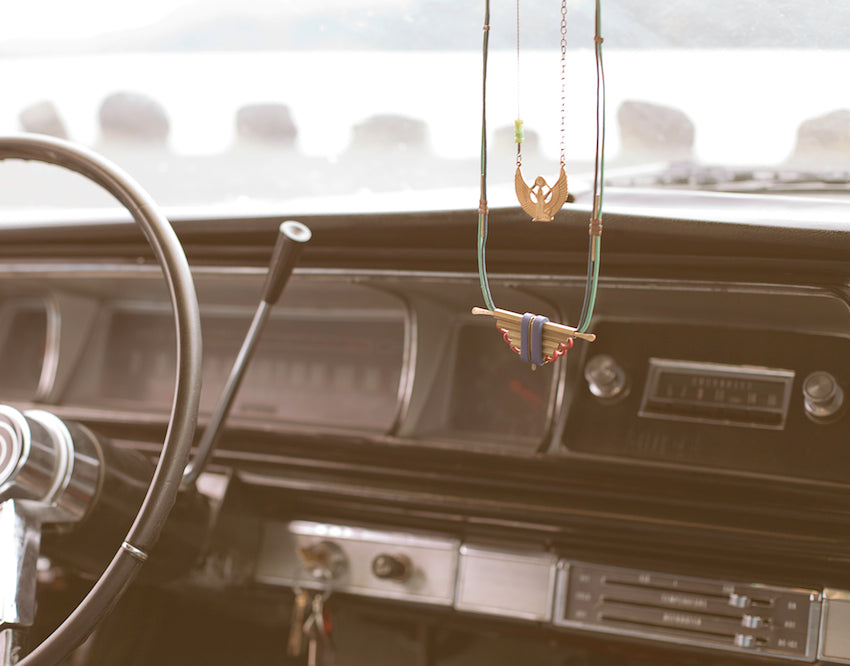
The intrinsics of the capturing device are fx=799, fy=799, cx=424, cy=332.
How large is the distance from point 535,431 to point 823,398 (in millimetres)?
393

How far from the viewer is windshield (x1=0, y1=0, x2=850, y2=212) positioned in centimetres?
97

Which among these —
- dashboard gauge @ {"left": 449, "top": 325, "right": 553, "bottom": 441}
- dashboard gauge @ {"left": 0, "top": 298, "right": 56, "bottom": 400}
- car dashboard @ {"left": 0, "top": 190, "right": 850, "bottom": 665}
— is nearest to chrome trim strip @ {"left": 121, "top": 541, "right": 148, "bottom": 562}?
car dashboard @ {"left": 0, "top": 190, "right": 850, "bottom": 665}

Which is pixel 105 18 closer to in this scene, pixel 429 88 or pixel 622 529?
pixel 429 88

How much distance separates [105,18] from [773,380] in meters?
1.36

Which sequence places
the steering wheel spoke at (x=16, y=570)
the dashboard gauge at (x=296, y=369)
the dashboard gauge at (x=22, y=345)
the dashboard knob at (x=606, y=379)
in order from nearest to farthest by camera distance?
the steering wheel spoke at (x=16, y=570) → the dashboard knob at (x=606, y=379) → the dashboard gauge at (x=296, y=369) → the dashboard gauge at (x=22, y=345)

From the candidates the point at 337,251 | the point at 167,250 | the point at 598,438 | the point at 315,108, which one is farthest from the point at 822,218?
the point at 315,108

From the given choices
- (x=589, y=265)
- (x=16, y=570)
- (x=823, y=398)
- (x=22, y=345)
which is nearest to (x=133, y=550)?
(x=16, y=570)

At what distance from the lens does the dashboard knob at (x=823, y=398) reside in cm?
99

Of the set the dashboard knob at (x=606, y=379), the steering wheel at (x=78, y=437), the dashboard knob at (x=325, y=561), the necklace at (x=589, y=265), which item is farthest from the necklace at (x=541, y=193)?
the dashboard knob at (x=325, y=561)

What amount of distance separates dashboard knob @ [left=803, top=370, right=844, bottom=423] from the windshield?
0.31 metres

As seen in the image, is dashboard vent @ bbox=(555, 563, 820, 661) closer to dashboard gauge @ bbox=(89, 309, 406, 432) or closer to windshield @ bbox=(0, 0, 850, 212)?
dashboard gauge @ bbox=(89, 309, 406, 432)

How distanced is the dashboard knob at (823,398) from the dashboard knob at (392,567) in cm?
59

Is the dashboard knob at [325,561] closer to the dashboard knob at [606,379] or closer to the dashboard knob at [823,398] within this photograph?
the dashboard knob at [606,379]

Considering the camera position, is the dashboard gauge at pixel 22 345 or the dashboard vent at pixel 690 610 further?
the dashboard gauge at pixel 22 345
